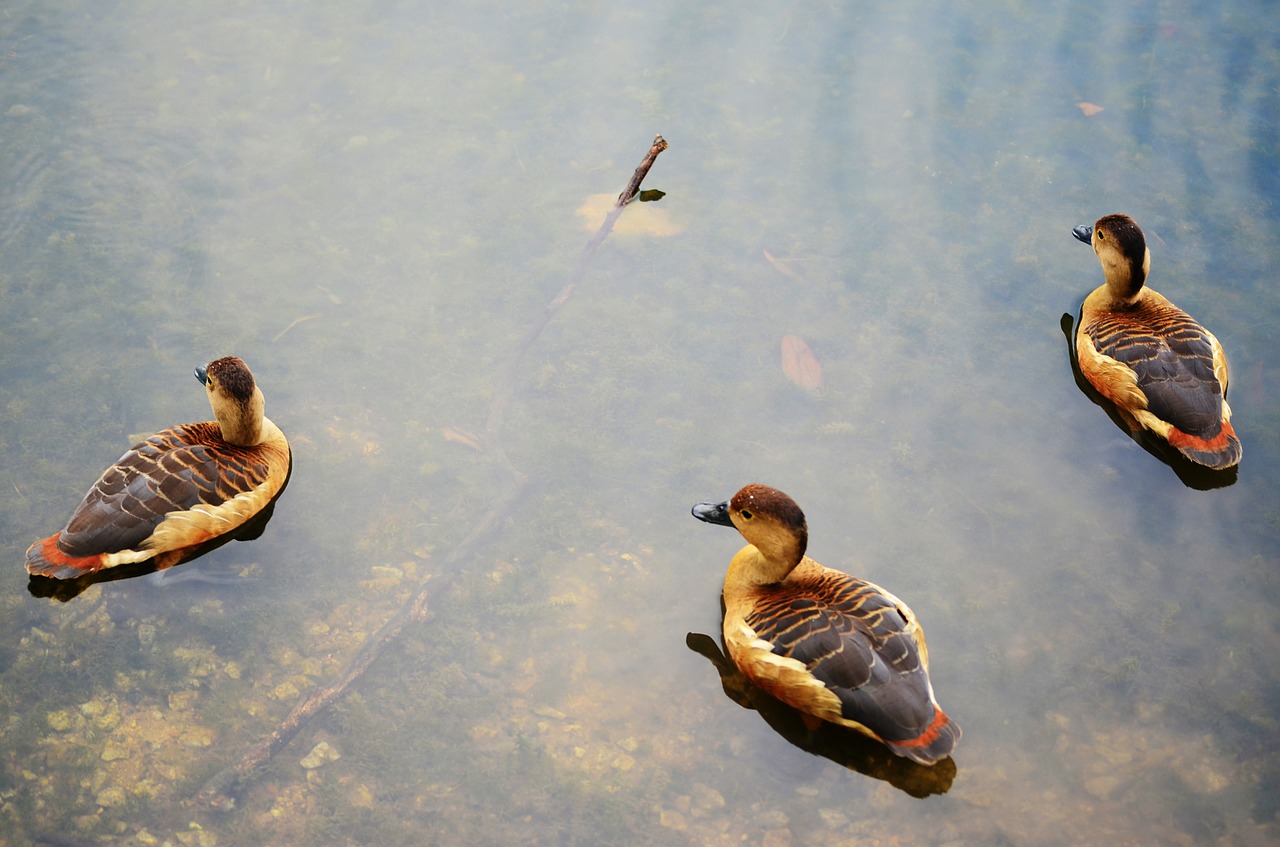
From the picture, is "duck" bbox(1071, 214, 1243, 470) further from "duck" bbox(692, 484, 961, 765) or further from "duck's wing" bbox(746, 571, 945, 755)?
"duck's wing" bbox(746, 571, 945, 755)

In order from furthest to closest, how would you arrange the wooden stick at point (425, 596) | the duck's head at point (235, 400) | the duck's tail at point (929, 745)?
the duck's head at point (235, 400) → the wooden stick at point (425, 596) → the duck's tail at point (929, 745)

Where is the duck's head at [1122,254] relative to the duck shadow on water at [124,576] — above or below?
above

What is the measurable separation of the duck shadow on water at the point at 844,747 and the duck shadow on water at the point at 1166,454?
274 centimetres

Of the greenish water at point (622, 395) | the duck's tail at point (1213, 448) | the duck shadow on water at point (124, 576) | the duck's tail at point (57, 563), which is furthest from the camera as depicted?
the duck's tail at point (1213, 448)

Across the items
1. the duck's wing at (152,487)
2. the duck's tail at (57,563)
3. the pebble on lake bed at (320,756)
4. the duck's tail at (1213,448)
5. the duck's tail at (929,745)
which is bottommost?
the pebble on lake bed at (320,756)

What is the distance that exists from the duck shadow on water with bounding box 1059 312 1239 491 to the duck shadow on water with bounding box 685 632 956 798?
2.74m

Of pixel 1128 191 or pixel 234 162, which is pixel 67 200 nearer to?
pixel 234 162

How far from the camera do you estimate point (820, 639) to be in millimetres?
4875

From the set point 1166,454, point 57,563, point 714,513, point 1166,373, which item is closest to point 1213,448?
point 1166,454

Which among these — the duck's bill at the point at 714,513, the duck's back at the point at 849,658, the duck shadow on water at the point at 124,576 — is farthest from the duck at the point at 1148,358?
the duck shadow on water at the point at 124,576

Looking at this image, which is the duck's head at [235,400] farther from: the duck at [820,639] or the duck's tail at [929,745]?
the duck's tail at [929,745]

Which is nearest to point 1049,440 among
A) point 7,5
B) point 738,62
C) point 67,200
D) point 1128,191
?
point 1128,191

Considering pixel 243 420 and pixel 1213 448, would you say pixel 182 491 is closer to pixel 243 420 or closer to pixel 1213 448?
pixel 243 420

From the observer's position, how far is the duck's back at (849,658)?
15.4 feet
